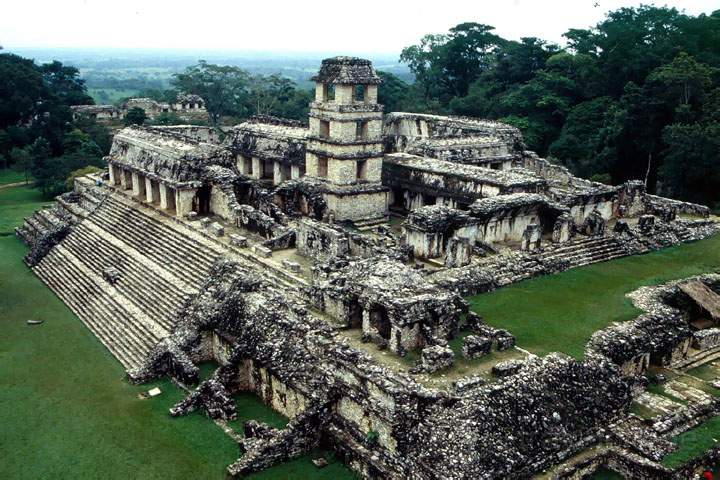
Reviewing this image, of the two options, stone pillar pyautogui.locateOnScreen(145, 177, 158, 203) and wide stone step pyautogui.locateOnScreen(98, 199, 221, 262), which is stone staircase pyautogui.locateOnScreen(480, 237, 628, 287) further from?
stone pillar pyautogui.locateOnScreen(145, 177, 158, 203)

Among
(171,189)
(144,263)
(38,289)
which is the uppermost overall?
(171,189)

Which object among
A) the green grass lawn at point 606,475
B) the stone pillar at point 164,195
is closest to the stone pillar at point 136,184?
the stone pillar at point 164,195

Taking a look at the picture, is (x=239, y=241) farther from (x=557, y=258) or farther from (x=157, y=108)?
(x=157, y=108)

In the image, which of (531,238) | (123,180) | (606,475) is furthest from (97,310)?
(606,475)

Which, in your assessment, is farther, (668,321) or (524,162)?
A: (524,162)

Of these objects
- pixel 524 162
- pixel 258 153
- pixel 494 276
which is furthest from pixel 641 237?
pixel 258 153

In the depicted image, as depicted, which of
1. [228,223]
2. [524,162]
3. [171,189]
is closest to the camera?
[228,223]

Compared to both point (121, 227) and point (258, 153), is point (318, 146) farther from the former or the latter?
point (121, 227)
